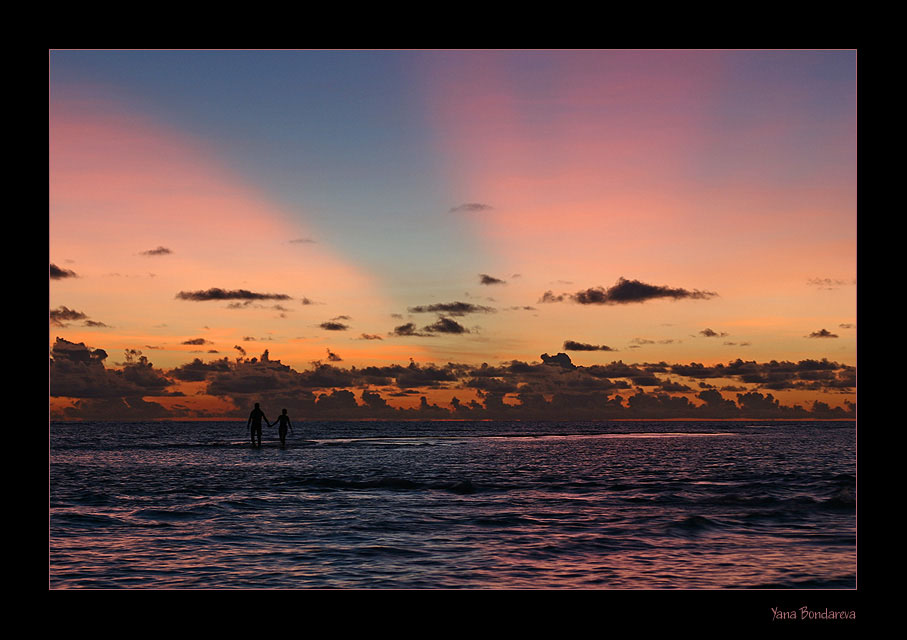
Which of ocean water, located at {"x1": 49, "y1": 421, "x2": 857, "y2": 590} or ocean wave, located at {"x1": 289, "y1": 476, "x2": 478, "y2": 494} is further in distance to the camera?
ocean wave, located at {"x1": 289, "y1": 476, "x2": 478, "y2": 494}

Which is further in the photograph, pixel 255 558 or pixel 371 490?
pixel 371 490

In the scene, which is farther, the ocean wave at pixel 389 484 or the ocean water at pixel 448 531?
the ocean wave at pixel 389 484

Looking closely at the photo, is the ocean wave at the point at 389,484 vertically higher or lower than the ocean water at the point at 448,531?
lower

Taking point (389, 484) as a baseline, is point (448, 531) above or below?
above

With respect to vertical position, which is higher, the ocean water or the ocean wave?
the ocean water

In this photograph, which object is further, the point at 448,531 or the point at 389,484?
the point at 389,484

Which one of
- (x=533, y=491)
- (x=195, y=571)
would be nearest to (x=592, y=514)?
(x=533, y=491)
